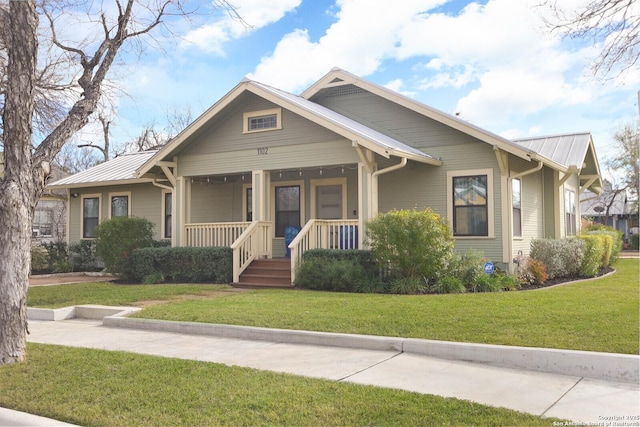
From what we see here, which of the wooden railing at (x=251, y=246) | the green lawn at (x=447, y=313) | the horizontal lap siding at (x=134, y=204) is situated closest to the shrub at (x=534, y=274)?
the green lawn at (x=447, y=313)

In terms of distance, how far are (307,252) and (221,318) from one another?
14.8 feet

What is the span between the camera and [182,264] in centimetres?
1458

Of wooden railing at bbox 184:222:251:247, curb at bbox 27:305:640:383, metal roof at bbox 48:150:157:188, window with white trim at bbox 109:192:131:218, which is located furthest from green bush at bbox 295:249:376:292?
window with white trim at bbox 109:192:131:218

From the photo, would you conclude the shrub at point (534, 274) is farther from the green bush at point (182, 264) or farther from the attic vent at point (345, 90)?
the green bush at point (182, 264)

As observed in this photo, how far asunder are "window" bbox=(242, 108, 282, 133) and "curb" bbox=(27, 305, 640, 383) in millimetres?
7005

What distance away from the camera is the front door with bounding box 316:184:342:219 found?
1598 cm

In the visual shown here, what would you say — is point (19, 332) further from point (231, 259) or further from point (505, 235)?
point (505, 235)

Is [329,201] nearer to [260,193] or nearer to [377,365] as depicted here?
[260,193]

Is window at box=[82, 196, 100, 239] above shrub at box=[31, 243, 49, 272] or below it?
above

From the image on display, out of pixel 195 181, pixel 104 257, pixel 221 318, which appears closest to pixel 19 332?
pixel 221 318

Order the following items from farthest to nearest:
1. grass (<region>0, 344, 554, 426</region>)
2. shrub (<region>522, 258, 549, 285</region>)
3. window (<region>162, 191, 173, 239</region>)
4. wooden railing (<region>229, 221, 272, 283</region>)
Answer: window (<region>162, 191, 173, 239</region>) → wooden railing (<region>229, 221, 272, 283</region>) → shrub (<region>522, 258, 549, 285</region>) → grass (<region>0, 344, 554, 426</region>)

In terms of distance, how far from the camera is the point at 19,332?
21.2ft

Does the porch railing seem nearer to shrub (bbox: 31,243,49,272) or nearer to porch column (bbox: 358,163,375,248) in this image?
porch column (bbox: 358,163,375,248)

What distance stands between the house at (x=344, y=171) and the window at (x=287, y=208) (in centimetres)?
3
